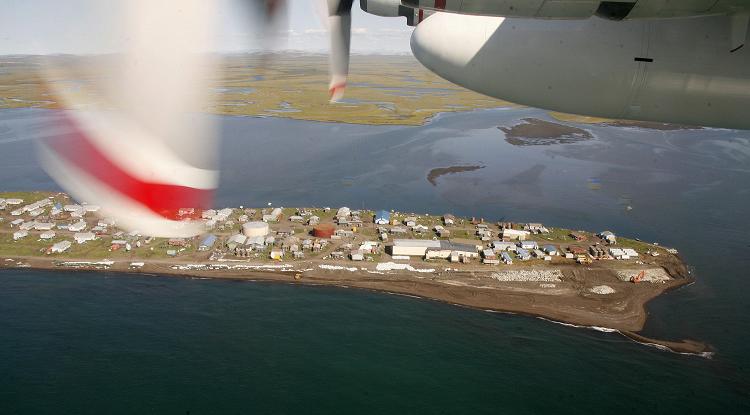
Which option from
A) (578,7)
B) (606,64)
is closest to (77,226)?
(606,64)

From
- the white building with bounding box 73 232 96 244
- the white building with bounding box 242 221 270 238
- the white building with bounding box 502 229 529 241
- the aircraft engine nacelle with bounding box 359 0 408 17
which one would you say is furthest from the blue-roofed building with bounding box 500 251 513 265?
the white building with bounding box 73 232 96 244

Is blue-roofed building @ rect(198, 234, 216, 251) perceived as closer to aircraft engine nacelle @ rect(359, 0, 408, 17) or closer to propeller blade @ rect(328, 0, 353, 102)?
aircraft engine nacelle @ rect(359, 0, 408, 17)

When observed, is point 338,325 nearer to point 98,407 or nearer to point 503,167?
point 98,407

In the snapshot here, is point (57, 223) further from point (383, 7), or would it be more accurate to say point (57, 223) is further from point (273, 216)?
point (383, 7)

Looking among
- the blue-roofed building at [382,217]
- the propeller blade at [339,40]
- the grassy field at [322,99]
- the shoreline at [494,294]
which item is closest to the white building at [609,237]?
the shoreline at [494,294]

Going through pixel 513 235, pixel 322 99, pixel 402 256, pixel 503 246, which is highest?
pixel 322 99
